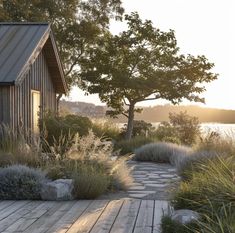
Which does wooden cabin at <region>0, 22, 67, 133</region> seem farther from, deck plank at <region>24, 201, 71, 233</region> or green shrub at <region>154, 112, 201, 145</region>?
deck plank at <region>24, 201, 71, 233</region>

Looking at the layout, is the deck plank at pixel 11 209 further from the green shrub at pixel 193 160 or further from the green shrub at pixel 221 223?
the green shrub at pixel 193 160

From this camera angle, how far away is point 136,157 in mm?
14695

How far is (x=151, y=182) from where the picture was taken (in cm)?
997

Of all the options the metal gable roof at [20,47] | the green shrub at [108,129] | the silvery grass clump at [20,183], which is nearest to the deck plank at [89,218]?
the silvery grass clump at [20,183]

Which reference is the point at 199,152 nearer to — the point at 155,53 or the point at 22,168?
the point at 22,168

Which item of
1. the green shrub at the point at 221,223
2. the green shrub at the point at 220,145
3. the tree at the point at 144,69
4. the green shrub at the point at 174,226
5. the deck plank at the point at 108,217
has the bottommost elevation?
the deck plank at the point at 108,217

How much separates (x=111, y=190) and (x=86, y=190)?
1001mm

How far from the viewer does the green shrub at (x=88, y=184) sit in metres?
7.81

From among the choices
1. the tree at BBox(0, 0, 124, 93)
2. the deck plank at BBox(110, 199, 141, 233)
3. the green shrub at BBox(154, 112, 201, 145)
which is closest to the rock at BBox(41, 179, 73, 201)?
the deck plank at BBox(110, 199, 141, 233)

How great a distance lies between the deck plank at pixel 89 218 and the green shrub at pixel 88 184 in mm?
354

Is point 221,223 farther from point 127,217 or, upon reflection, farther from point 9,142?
point 9,142

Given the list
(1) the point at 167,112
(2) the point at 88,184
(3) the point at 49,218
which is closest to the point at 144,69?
(1) the point at 167,112

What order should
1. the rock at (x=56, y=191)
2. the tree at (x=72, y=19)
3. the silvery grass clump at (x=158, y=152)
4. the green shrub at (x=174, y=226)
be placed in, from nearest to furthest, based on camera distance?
the green shrub at (x=174, y=226), the rock at (x=56, y=191), the silvery grass clump at (x=158, y=152), the tree at (x=72, y=19)

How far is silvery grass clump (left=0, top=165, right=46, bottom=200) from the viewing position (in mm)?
7764
